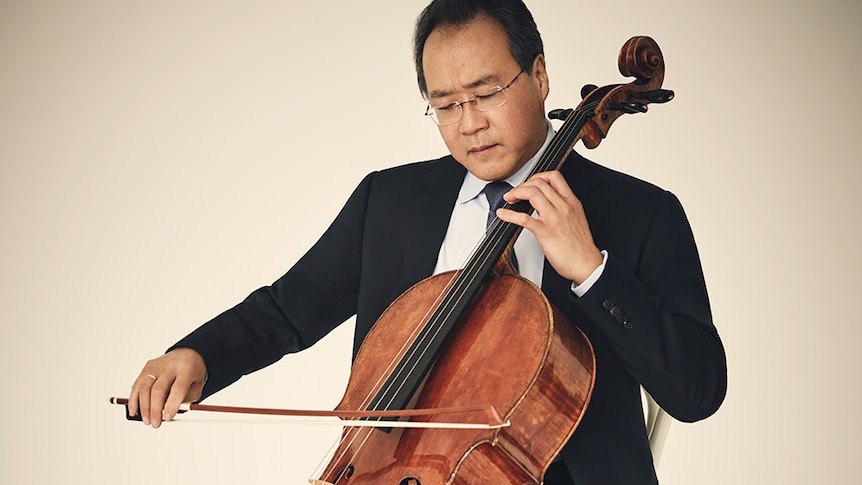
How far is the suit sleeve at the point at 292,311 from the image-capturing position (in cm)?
181

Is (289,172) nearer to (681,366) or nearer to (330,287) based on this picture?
(330,287)

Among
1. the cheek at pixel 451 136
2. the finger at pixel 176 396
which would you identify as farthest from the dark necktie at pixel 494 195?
the finger at pixel 176 396

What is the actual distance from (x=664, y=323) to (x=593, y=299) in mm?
141

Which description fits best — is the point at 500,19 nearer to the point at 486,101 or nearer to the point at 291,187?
the point at 486,101

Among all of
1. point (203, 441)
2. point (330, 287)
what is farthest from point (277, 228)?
point (330, 287)

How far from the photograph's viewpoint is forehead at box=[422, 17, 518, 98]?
1753 mm

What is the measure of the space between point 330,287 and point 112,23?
1879mm

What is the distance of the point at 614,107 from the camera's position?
1.82 metres

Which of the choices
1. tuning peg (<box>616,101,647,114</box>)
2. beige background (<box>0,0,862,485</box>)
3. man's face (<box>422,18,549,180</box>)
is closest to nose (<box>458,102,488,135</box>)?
man's face (<box>422,18,549,180</box>)

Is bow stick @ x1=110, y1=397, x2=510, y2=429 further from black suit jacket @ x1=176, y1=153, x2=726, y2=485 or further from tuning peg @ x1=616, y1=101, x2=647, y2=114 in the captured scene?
tuning peg @ x1=616, y1=101, x2=647, y2=114

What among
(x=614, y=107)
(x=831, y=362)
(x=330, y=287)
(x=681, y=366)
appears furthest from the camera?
(x=831, y=362)

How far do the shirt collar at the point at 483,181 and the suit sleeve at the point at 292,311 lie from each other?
24cm

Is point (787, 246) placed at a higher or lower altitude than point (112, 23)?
lower

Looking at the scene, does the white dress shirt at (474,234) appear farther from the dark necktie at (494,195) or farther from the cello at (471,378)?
the cello at (471,378)
